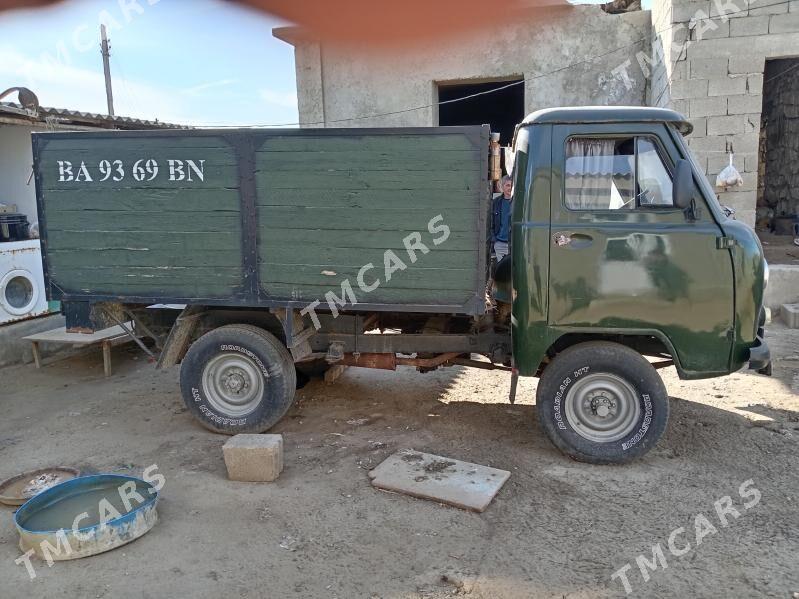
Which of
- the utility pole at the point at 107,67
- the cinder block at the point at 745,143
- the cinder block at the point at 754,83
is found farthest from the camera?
the utility pole at the point at 107,67

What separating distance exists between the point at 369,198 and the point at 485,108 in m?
10.8

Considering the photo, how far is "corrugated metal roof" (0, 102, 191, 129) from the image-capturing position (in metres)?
7.96

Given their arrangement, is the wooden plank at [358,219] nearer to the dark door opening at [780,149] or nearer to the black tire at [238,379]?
the black tire at [238,379]

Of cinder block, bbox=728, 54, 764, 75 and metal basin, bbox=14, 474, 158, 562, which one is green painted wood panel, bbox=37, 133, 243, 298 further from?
cinder block, bbox=728, 54, 764, 75

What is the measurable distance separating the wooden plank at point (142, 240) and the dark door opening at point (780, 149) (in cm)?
1204

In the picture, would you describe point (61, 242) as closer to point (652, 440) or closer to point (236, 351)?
point (236, 351)

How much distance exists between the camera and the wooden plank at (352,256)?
4285 mm


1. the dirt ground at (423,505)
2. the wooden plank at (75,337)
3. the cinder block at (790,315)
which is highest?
the wooden plank at (75,337)

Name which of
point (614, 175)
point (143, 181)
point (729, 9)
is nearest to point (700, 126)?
point (729, 9)

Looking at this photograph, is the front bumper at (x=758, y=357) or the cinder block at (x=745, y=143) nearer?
the front bumper at (x=758, y=357)

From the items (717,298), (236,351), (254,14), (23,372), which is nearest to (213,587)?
(236,351)

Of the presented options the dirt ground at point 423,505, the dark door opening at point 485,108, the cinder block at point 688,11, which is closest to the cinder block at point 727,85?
the cinder block at point 688,11

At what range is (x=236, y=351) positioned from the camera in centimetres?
489

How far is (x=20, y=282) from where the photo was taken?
7.69 metres
